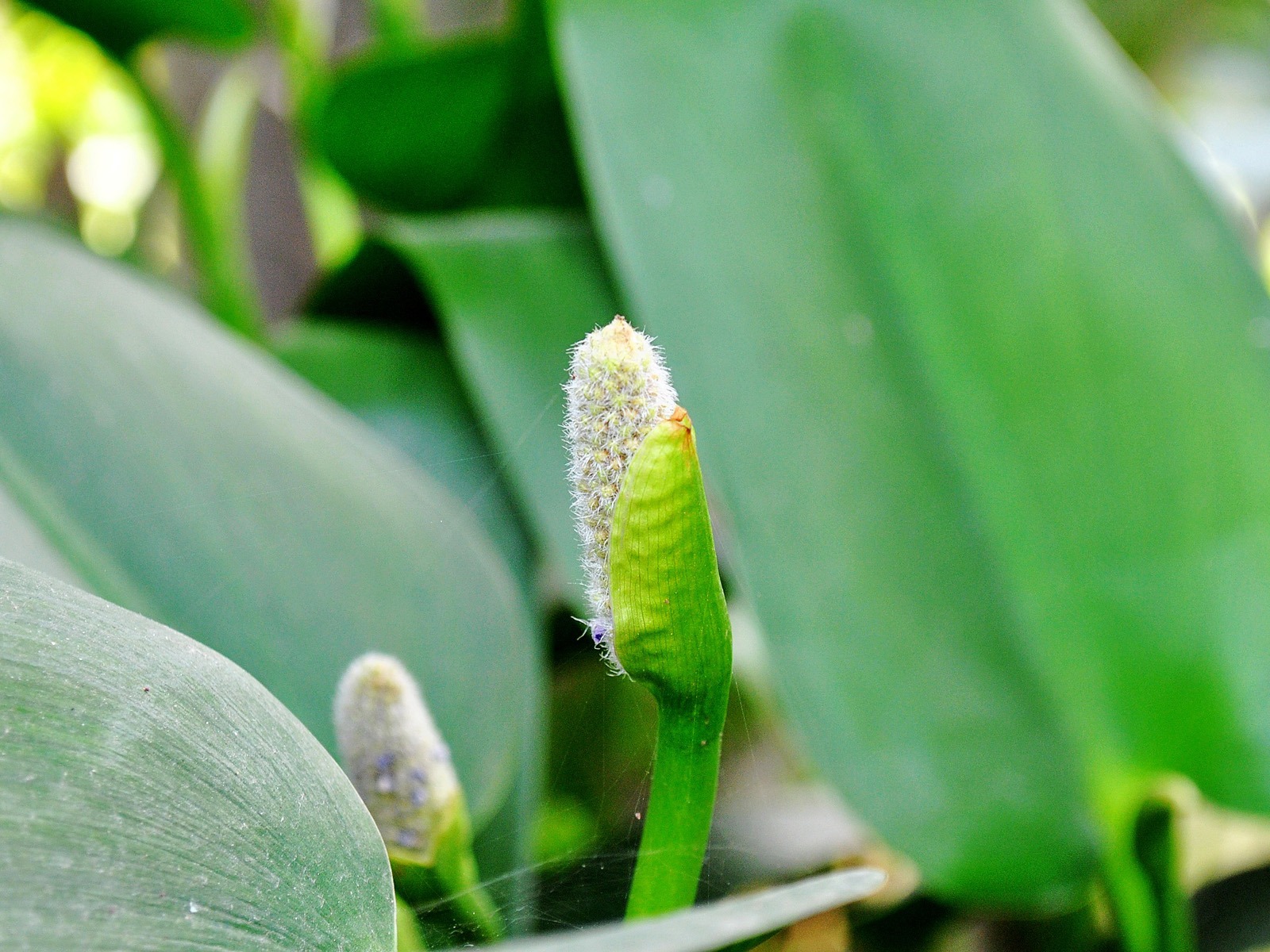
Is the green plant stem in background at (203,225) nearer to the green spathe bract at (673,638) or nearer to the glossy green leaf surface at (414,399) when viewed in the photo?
the glossy green leaf surface at (414,399)

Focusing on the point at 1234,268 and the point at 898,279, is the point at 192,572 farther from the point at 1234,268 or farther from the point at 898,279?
the point at 1234,268

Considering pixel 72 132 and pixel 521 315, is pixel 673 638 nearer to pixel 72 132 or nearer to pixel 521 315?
pixel 521 315

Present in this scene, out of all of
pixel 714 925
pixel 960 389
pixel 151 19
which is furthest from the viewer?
pixel 151 19

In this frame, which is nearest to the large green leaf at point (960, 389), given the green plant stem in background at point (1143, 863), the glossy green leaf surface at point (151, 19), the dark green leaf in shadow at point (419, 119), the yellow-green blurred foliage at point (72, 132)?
the green plant stem in background at point (1143, 863)

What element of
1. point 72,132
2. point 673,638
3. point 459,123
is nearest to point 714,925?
point 673,638

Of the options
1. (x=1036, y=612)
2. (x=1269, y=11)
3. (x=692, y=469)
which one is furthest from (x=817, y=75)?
(x=1269, y=11)

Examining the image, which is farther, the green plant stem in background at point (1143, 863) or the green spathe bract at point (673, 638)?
the green plant stem in background at point (1143, 863)

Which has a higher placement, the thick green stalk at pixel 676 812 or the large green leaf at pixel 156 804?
the large green leaf at pixel 156 804
